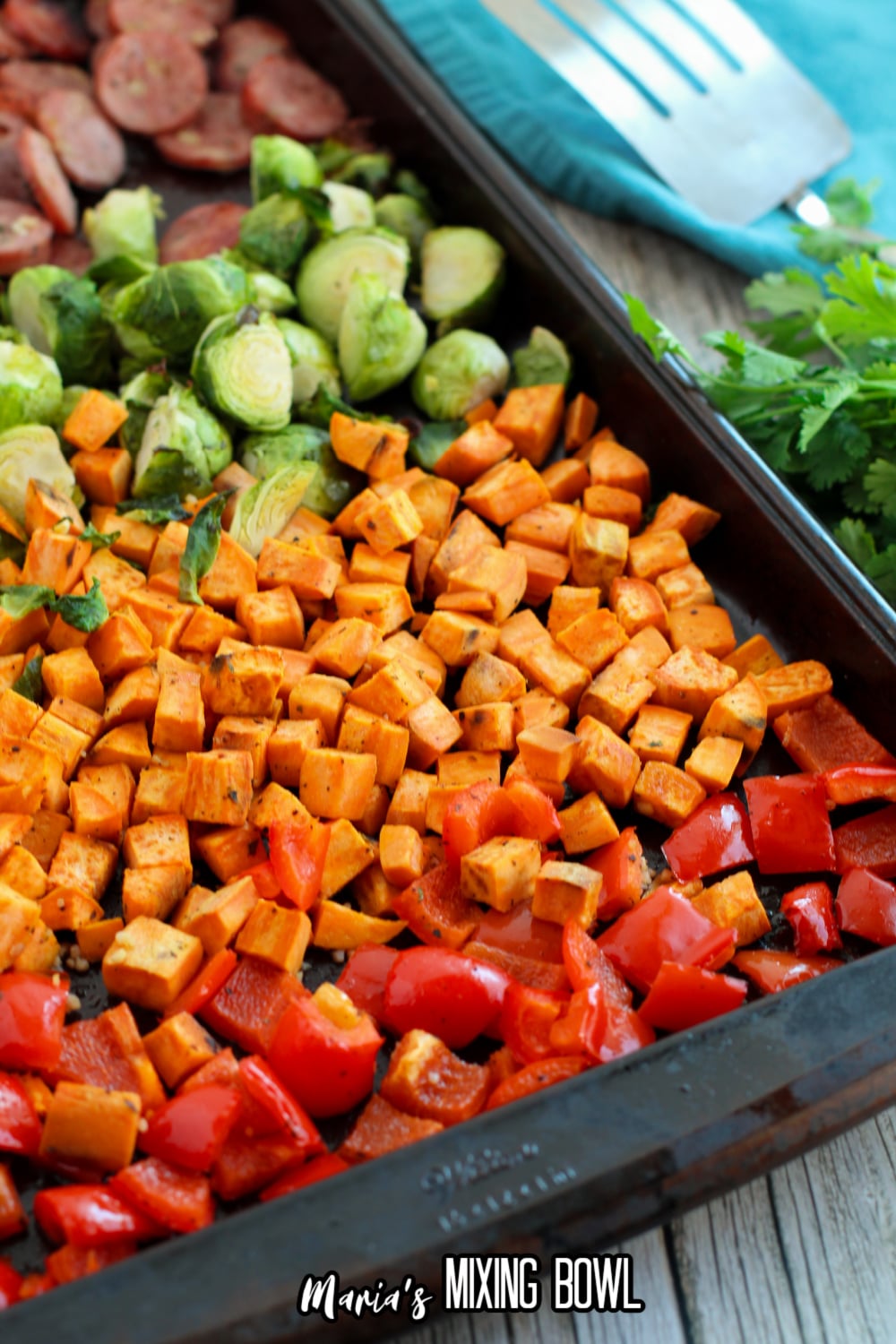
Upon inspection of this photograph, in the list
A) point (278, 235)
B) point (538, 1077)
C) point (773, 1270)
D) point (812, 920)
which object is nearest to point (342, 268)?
point (278, 235)

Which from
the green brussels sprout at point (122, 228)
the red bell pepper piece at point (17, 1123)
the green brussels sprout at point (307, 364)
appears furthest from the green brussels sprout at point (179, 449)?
the red bell pepper piece at point (17, 1123)

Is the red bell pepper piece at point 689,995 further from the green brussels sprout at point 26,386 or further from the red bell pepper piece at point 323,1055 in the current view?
the green brussels sprout at point 26,386

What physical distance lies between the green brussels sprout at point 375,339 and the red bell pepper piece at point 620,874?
156 cm

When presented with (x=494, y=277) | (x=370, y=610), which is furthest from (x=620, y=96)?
(x=370, y=610)

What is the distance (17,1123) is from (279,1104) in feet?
1.45

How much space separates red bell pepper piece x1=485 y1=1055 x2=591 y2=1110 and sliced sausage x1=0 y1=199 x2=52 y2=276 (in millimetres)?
2777

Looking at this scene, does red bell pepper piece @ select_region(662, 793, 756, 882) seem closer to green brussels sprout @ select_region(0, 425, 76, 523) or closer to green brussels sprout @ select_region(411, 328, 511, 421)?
green brussels sprout @ select_region(411, 328, 511, 421)

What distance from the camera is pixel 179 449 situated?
9.71 ft

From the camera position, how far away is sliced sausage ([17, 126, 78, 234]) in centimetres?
359

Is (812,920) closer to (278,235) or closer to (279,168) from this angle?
(278,235)

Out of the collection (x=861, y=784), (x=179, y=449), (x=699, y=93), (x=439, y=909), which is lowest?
(x=179, y=449)

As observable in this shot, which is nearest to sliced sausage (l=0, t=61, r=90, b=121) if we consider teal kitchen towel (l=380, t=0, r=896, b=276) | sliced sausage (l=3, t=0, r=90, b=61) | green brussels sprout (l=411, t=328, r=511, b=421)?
sliced sausage (l=3, t=0, r=90, b=61)

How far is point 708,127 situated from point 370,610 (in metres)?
2.24

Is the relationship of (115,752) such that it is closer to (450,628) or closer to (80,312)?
(450,628)
